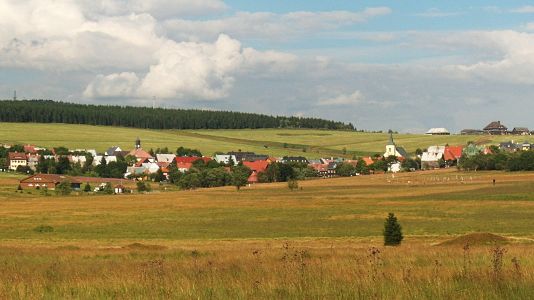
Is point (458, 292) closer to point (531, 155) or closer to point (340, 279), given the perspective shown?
point (340, 279)

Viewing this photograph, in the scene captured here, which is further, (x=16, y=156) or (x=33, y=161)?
(x=16, y=156)

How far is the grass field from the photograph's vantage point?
41.3 feet

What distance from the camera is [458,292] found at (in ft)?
38.1

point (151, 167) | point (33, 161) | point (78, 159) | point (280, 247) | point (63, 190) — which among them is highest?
point (280, 247)

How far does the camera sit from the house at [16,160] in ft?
574

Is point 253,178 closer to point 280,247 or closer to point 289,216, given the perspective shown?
point 289,216

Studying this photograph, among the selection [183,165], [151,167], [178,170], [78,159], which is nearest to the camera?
[178,170]

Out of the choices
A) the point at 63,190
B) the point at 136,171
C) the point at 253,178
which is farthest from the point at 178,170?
the point at 63,190

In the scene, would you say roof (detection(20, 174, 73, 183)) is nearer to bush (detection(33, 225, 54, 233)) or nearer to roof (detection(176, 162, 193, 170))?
roof (detection(176, 162, 193, 170))

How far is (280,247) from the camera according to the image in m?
33.5

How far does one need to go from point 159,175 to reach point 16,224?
105626 millimetres

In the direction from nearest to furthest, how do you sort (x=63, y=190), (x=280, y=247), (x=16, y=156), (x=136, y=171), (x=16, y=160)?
(x=280, y=247) → (x=63, y=190) → (x=16, y=160) → (x=16, y=156) → (x=136, y=171)

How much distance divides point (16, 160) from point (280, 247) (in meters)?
157

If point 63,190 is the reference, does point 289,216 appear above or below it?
above
